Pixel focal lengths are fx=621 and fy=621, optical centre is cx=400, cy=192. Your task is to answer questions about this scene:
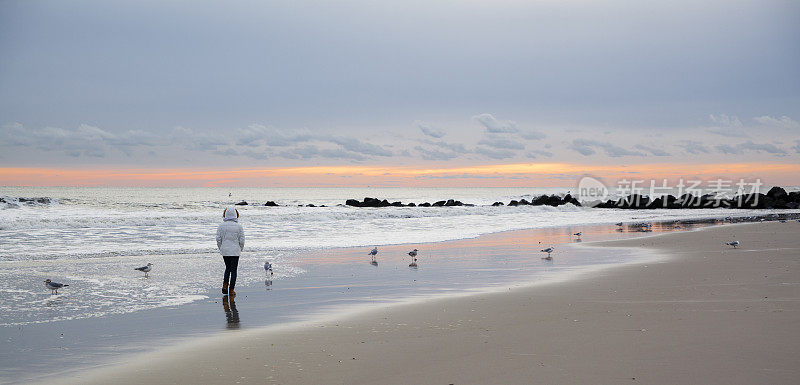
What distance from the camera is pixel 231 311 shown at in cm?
915

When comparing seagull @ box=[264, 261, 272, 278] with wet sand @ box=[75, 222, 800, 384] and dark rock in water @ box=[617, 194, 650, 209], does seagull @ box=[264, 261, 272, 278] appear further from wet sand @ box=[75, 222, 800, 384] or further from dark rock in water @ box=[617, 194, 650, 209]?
dark rock in water @ box=[617, 194, 650, 209]

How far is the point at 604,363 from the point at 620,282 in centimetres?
596

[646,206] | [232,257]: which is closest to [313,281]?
[232,257]

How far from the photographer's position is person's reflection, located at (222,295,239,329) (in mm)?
8133

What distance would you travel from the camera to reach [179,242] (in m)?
21.8

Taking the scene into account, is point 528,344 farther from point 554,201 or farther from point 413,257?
point 554,201

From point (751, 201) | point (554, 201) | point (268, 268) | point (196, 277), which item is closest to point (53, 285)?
point (196, 277)

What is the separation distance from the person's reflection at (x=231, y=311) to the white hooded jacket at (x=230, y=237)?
0.93 meters

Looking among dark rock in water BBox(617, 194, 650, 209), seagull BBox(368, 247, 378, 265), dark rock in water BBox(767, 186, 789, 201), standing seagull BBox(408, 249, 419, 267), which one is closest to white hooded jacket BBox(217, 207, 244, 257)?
seagull BBox(368, 247, 378, 265)

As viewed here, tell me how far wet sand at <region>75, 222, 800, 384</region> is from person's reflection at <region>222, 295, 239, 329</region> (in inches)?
20.9

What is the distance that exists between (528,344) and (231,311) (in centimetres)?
465

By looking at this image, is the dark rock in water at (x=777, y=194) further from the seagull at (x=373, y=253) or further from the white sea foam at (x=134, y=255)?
the seagull at (x=373, y=253)

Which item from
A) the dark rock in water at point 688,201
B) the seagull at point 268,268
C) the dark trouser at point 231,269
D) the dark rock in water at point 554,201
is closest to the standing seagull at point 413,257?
the seagull at point 268,268

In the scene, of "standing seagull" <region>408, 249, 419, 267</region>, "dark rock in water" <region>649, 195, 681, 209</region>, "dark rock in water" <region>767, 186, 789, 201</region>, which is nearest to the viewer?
"standing seagull" <region>408, 249, 419, 267</region>
